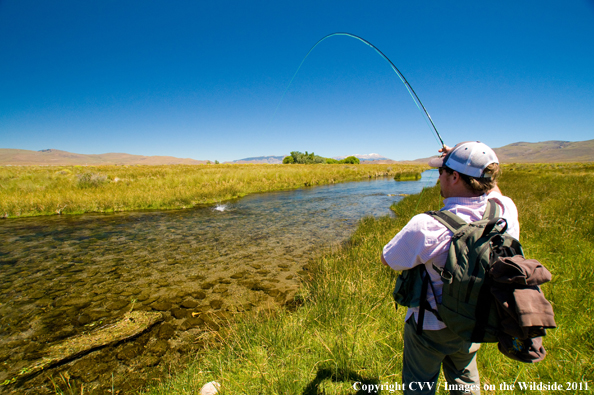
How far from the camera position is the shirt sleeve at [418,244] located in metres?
1.62

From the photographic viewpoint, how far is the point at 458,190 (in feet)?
5.79

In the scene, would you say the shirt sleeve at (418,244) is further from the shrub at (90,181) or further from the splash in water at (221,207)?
the shrub at (90,181)

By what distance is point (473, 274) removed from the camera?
145 cm

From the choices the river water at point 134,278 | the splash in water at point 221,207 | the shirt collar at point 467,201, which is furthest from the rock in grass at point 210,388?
the splash in water at point 221,207

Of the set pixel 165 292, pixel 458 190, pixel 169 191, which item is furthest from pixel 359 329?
pixel 169 191

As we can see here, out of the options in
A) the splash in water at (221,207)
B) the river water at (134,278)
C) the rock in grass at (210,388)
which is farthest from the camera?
the splash in water at (221,207)

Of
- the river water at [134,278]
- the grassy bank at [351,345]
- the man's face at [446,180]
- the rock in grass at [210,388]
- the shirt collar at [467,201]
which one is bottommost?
the river water at [134,278]

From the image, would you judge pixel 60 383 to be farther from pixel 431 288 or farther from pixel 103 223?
pixel 103 223

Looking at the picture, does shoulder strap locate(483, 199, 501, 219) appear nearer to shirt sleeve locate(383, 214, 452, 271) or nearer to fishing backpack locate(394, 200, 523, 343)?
fishing backpack locate(394, 200, 523, 343)

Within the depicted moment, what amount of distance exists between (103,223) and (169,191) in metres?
6.19

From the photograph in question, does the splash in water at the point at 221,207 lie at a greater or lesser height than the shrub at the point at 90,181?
lesser

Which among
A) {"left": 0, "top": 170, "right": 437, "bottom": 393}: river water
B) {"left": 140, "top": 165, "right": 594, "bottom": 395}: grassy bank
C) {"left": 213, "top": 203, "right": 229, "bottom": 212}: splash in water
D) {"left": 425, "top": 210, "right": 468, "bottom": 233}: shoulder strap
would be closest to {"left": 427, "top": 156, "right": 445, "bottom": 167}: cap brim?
{"left": 425, "top": 210, "right": 468, "bottom": 233}: shoulder strap

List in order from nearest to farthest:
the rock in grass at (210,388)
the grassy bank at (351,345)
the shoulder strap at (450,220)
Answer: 1. the shoulder strap at (450,220)
2. the grassy bank at (351,345)
3. the rock in grass at (210,388)

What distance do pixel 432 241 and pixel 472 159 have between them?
0.60 metres
